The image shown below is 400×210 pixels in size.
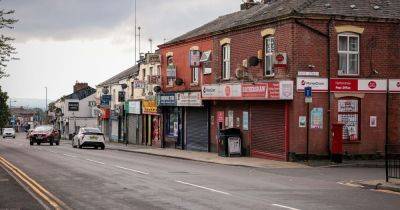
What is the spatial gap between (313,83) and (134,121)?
2797 cm

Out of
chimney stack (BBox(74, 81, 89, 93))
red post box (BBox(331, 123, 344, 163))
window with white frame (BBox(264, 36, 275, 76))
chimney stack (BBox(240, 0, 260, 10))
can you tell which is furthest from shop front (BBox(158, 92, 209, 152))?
chimney stack (BBox(74, 81, 89, 93))

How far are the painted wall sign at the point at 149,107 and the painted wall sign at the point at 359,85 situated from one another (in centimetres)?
2021

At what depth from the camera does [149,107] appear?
48.3m

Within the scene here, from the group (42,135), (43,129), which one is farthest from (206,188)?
(43,129)

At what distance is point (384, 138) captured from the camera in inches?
1158

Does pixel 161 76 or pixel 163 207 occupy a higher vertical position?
pixel 161 76

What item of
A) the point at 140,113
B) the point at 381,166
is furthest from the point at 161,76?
the point at 381,166

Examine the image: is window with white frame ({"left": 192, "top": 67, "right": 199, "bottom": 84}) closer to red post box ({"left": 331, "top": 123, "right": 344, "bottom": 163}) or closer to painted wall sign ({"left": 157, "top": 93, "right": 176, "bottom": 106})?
painted wall sign ({"left": 157, "top": 93, "right": 176, "bottom": 106})

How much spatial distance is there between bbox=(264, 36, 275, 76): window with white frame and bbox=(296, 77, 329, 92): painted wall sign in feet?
7.74

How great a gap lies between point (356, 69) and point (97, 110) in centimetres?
4410

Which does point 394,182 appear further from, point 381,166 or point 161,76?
point 161,76

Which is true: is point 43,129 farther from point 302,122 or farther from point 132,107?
point 302,122

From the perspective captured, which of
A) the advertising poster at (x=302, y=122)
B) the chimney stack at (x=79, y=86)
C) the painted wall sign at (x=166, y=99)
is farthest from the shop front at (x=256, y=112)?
the chimney stack at (x=79, y=86)

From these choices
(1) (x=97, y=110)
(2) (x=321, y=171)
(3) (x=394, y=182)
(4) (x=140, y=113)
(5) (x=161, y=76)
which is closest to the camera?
(3) (x=394, y=182)
